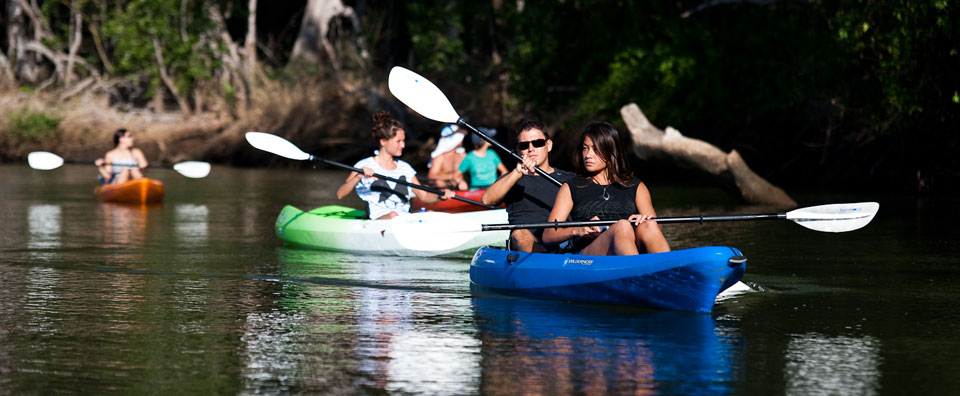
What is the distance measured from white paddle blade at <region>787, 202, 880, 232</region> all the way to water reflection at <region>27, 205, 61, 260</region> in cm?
552

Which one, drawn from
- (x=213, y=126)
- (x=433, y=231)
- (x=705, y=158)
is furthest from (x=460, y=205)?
(x=213, y=126)

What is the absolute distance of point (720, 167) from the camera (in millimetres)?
16953

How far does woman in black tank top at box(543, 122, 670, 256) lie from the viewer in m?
7.36

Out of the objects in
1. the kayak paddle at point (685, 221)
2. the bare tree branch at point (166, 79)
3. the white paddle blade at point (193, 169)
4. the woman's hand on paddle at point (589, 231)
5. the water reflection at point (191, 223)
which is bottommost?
the woman's hand on paddle at point (589, 231)

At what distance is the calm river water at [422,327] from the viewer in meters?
5.41

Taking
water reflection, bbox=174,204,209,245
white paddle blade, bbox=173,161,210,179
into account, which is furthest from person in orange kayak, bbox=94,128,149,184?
white paddle blade, bbox=173,161,210,179

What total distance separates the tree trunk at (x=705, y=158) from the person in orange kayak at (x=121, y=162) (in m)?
6.22

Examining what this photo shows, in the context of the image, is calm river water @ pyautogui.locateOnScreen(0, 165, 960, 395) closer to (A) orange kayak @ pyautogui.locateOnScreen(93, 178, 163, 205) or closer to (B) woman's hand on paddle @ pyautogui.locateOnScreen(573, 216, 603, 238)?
(B) woman's hand on paddle @ pyautogui.locateOnScreen(573, 216, 603, 238)

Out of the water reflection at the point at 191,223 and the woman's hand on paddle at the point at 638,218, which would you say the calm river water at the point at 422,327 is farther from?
the woman's hand on paddle at the point at 638,218

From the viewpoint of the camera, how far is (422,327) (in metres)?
6.73

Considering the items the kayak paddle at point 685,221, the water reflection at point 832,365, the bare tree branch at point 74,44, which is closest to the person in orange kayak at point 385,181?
the kayak paddle at point 685,221

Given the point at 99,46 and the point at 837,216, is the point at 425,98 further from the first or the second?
the point at 99,46

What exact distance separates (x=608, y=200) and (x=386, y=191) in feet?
12.3

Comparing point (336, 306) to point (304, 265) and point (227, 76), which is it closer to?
point (304, 265)
